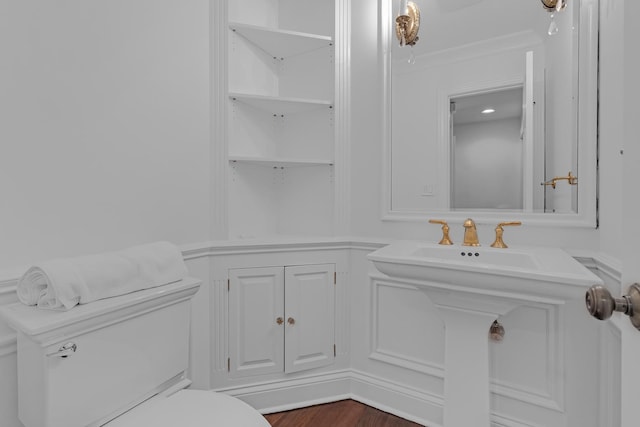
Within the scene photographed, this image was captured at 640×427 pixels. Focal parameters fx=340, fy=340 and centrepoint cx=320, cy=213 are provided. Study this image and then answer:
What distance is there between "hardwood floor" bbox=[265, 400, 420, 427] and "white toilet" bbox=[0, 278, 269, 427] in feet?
2.40

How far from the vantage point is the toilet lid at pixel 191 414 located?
925 mm

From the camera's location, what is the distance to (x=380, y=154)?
1847 millimetres

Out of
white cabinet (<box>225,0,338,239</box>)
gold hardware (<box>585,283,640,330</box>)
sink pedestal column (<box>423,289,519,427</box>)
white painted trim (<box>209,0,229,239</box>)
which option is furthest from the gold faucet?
white painted trim (<box>209,0,229,239</box>)

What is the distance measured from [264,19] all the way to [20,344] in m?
1.99

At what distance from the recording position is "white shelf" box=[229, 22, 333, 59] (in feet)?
5.90

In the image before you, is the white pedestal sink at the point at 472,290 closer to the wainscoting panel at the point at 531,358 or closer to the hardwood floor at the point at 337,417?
the wainscoting panel at the point at 531,358

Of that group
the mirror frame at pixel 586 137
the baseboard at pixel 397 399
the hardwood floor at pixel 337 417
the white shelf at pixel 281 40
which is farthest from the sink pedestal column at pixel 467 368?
the white shelf at pixel 281 40

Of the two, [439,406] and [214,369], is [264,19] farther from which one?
[439,406]

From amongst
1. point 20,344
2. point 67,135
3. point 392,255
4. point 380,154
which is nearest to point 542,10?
point 380,154

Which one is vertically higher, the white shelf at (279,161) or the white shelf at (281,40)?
the white shelf at (281,40)

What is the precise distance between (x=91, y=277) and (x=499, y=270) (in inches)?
47.1

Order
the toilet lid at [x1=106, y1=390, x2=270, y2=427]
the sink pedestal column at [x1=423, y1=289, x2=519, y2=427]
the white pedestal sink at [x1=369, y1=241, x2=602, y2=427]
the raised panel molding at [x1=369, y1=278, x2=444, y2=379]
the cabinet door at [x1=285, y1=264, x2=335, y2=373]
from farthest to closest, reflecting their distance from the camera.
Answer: the cabinet door at [x1=285, y1=264, x2=335, y2=373], the raised panel molding at [x1=369, y1=278, x2=444, y2=379], the sink pedestal column at [x1=423, y1=289, x2=519, y2=427], the white pedestal sink at [x1=369, y1=241, x2=602, y2=427], the toilet lid at [x1=106, y1=390, x2=270, y2=427]

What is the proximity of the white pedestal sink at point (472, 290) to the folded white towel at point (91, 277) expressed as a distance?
776 mm

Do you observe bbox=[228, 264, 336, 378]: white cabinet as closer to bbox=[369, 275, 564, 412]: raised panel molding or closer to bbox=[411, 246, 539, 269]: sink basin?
bbox=[369, 275, 564, 412]: raised panel molding
